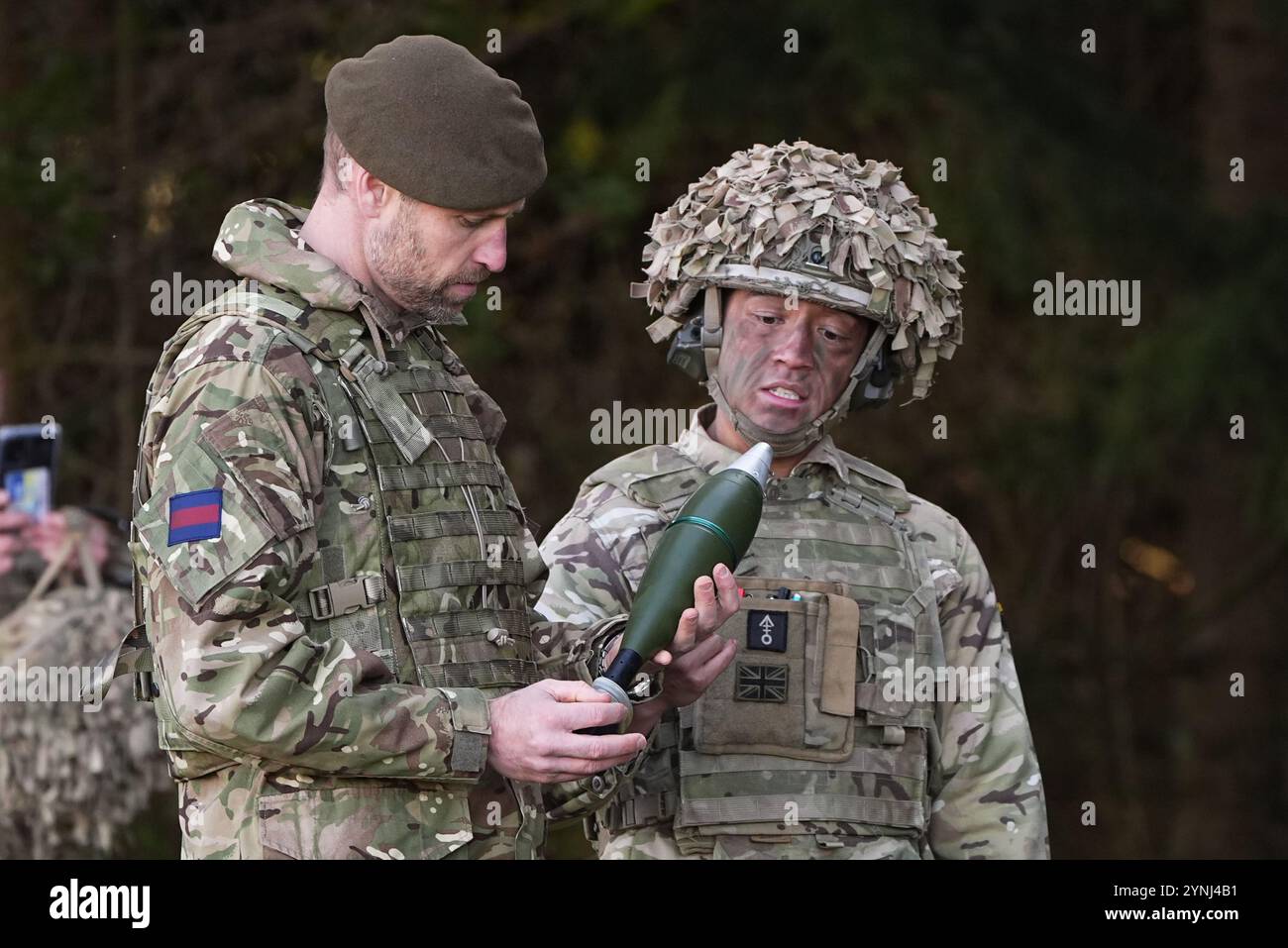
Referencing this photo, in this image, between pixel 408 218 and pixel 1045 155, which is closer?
pixel 408 218

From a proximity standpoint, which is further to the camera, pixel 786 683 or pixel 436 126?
pixel 786 683

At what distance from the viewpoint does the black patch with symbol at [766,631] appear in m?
4.53

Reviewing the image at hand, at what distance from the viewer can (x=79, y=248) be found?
918 centimetres

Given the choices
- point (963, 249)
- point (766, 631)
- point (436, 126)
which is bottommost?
point (766, 631)

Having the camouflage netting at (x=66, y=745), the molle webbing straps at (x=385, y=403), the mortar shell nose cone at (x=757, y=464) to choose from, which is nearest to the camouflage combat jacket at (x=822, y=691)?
the mortar shell nose cone at (x=757, y=464)

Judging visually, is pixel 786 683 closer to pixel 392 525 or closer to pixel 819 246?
pixel 819 246

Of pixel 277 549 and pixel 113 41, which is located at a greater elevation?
pixel 113 41

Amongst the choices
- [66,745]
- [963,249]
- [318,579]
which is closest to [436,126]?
[318,579]

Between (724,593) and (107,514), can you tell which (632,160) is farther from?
(724,593)

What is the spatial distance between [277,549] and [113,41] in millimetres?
6736

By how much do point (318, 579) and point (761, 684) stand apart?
1.38 m

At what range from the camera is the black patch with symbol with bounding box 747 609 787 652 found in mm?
4531

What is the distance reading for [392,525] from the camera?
3559 mm
